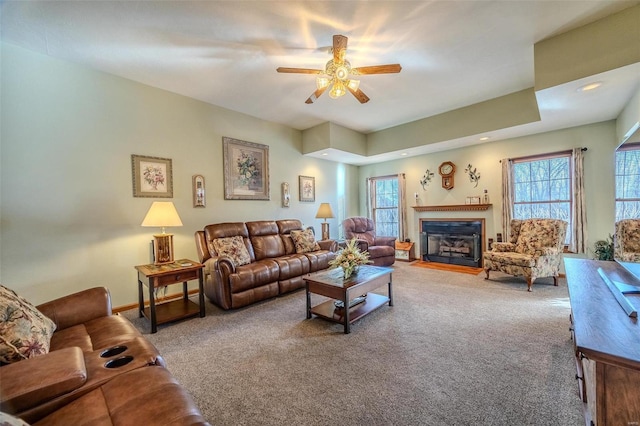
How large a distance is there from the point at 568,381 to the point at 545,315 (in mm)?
1371

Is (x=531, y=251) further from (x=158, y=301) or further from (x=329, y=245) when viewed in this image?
(x=158, y=301)

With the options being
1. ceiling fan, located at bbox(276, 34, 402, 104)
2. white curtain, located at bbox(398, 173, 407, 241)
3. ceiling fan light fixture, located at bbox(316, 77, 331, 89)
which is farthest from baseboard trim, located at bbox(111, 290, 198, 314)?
white curtain, located at bbox(398, 173, 407, 241)

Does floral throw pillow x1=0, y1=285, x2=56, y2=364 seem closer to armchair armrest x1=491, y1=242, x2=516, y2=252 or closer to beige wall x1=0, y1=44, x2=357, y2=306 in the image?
beige wall x1=0, y1=44, x2=357, y2=306

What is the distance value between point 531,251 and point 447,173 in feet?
7.29

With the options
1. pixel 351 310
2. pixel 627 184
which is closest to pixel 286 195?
pixel 351 310

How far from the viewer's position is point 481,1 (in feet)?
7.32

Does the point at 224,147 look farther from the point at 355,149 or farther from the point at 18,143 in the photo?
the point at 355,149

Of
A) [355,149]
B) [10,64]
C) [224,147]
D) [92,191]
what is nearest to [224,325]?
[92,191]

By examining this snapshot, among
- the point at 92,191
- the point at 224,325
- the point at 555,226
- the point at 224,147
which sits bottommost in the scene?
the point at 224,325

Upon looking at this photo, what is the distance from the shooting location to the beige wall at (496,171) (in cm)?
410

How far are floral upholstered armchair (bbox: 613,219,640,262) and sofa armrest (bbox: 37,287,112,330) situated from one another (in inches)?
227

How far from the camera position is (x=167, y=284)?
2926 mm

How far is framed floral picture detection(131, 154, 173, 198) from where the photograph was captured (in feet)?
11.6

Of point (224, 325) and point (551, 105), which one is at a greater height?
point (551, 105)
